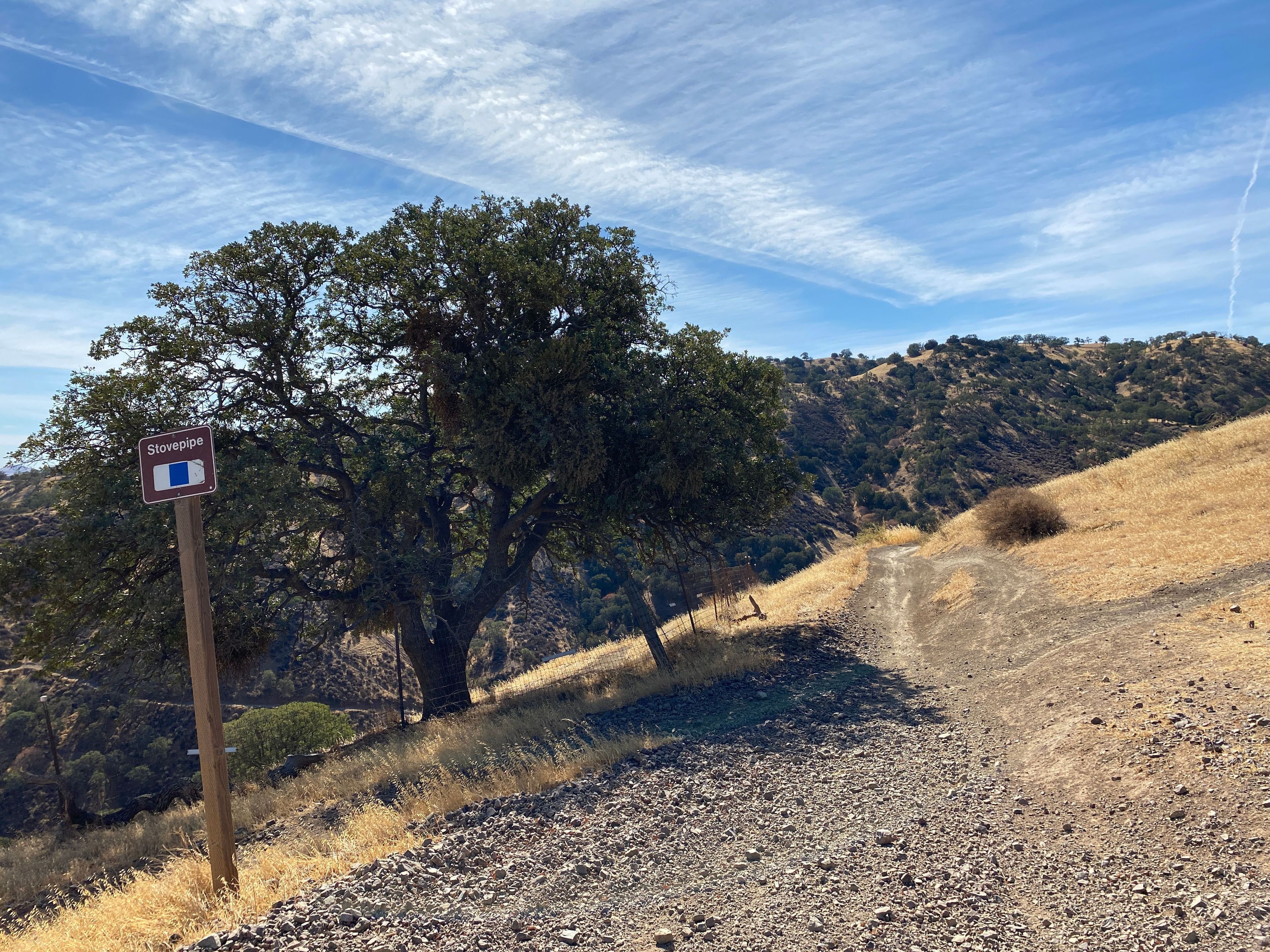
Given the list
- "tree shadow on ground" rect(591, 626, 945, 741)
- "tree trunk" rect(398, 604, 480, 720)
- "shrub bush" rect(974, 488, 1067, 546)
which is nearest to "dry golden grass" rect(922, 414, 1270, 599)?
"shrub bush" rect(974, 488, 1067, 546)

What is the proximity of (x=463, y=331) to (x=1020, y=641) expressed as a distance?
10707 mm

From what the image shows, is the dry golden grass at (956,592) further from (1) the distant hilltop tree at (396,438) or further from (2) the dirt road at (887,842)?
(2) the dirt road at (887,842)

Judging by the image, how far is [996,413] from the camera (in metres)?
65.5

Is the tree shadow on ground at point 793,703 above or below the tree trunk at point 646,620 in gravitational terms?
below

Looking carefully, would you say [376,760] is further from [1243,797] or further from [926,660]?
[1243,797]

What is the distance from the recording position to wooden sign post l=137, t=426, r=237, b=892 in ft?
18.2

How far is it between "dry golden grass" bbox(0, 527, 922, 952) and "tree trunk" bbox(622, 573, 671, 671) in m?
0.34

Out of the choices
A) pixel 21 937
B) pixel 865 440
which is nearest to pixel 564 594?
pixel 865 440

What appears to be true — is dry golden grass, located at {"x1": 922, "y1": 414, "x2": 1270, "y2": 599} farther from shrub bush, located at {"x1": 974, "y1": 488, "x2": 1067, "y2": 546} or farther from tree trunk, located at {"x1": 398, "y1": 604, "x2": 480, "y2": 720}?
tree trunk, located at {"x1": 398, "y1": 604, "x2": 480, "y2": 720}

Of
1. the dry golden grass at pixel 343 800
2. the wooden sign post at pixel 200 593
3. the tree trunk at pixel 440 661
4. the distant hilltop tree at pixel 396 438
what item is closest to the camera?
the dry golden grass at pixel 343 800

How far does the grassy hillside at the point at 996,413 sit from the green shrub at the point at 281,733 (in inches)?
1141

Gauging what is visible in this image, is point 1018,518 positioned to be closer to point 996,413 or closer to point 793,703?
point 793,703

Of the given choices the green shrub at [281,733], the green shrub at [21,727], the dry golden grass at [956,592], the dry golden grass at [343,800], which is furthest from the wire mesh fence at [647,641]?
the green shrub at [21,727]

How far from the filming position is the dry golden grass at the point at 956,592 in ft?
51.4
